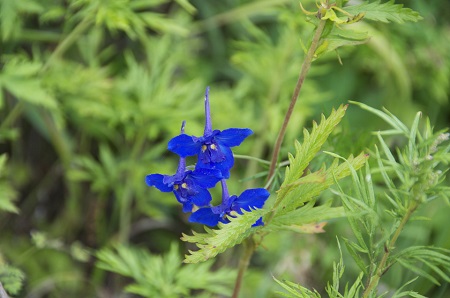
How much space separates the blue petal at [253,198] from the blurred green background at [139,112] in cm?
55

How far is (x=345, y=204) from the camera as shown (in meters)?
1.13

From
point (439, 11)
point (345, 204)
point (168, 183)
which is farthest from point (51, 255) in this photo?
point (439, 11)

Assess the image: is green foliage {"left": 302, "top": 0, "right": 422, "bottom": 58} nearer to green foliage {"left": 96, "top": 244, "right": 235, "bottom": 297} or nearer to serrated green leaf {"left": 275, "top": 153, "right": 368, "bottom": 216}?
serrated green leaf {"left": 275, "top": 153, "right": 368, "bottom": 216}

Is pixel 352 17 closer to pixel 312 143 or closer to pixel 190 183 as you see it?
pixel 312 143

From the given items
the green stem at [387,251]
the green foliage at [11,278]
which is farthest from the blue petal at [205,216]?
the green foliage at [11,278]

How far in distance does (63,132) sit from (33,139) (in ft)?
1.03

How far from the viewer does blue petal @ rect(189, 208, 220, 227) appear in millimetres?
1251

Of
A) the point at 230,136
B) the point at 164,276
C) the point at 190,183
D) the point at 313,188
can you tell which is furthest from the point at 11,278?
the point at 313,188

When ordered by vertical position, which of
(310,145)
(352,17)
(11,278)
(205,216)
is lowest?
(11,278)

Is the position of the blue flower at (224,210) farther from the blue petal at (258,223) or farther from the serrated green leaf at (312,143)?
the serrated green leaf at (312,143)

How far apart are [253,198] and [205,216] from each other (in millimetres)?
115

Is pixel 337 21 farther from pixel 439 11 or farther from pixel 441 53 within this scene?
pixel 439 11

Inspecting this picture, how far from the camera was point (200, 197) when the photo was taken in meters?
1.21

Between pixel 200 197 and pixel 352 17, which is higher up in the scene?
pixel 352 17
